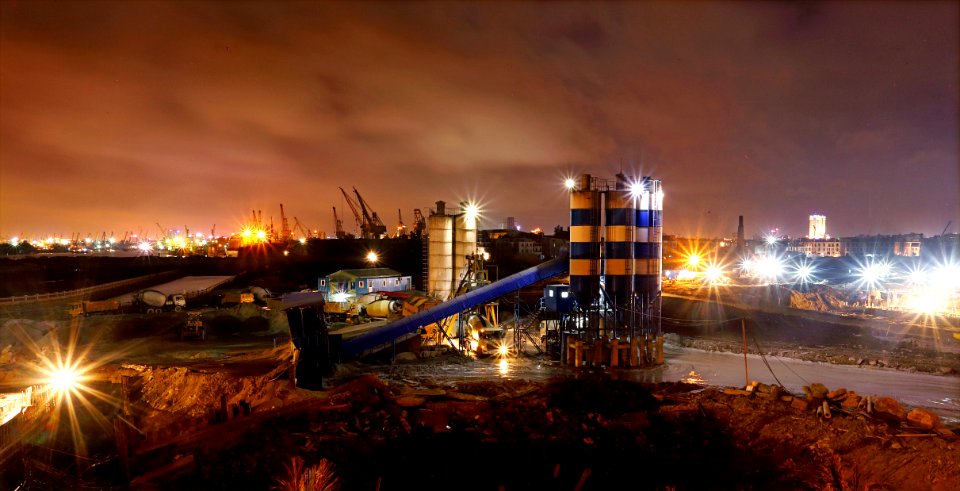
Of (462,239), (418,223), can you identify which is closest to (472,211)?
(462,239)

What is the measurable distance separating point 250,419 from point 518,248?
10649cm

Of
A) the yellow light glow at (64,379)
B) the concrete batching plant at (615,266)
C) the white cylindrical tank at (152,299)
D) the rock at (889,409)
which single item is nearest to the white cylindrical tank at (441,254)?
the concrete batching plant at (615,266)

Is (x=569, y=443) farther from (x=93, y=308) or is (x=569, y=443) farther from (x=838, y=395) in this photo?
(x=93, y=308)

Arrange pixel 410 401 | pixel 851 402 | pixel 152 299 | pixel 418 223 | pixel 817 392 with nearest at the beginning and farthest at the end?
pixel 851 402, pixel 817 392, pixel 410 401, pixel 152 299, pixel 418 223

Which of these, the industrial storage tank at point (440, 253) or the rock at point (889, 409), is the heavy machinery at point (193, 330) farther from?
the rock at point (889, 409)

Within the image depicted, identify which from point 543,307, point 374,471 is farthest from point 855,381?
point 374,471

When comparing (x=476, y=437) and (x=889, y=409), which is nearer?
(x=889, y=409)

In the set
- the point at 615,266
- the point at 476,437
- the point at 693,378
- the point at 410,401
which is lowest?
the point at 476,437

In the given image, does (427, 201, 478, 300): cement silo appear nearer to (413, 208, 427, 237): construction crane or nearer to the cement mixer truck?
the cement mixer truck

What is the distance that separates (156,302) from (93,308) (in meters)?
5.27

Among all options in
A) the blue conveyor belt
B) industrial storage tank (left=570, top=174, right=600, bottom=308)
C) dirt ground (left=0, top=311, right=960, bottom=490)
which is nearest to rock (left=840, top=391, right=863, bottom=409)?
dirt ground (left=0, top=311, right=960, bottom=490)

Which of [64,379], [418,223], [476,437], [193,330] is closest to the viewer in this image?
[476,437]

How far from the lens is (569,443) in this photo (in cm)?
1767

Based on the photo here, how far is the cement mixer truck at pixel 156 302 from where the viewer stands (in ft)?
153
